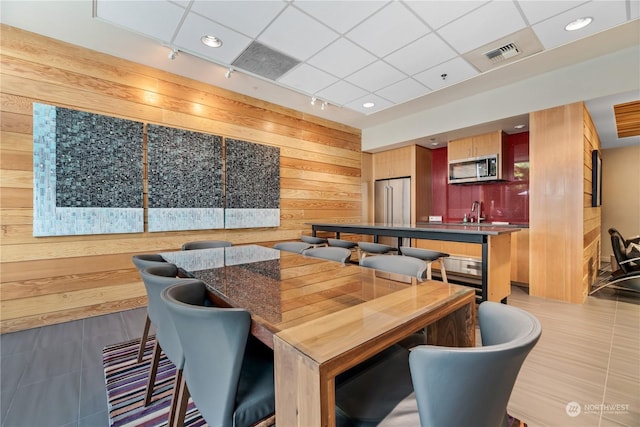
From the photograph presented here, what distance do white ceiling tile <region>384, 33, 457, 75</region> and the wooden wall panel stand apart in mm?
2377

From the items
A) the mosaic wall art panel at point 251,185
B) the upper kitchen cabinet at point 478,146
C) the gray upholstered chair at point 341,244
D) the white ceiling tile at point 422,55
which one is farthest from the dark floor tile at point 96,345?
the upper kitchen cabinet at point 478,146

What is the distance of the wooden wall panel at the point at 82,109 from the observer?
268 cm

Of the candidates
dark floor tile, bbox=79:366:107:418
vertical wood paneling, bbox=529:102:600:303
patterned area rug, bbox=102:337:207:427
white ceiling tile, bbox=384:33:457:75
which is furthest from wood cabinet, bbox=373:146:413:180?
dark floor tile, bbox=79:366:107:418

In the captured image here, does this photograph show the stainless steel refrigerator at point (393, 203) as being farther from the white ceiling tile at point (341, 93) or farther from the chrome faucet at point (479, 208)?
the white ceiling tile at point (341, 93)

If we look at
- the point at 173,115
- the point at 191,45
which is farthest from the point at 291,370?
the point at 173,115

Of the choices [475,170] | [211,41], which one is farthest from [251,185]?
[475,170]

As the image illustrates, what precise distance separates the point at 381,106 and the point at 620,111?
10.8ft

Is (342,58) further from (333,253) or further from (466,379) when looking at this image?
(466,379)

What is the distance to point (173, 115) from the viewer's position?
3.63m

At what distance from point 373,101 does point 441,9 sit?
199 centimetres

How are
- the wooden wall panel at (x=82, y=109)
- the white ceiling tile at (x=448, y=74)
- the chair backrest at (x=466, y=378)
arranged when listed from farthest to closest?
the white ceiling tile at (x=448, y=74) → the wooden wall panel at (x=82, y=109) → the chair backrest at (x=466, y=378)

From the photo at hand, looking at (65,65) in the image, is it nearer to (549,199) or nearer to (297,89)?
(297,89)

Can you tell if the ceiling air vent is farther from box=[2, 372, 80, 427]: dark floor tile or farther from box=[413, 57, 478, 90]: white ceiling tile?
box=[2, 372, 80, 427]: dark floor tile

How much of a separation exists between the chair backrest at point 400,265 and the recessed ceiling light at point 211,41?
266 cm
